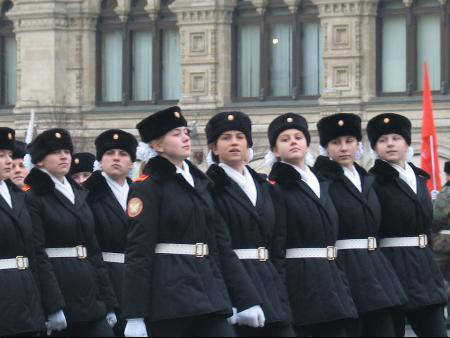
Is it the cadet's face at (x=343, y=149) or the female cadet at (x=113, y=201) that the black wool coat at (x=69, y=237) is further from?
the cadet's face at (x=343, y=149)

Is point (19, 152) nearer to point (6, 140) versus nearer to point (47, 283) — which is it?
point (6, 140)

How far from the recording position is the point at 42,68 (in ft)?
126

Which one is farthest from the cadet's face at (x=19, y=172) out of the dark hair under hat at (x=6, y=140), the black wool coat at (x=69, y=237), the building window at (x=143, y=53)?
the building window at (x=143, y=53)

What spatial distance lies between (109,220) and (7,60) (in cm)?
2657

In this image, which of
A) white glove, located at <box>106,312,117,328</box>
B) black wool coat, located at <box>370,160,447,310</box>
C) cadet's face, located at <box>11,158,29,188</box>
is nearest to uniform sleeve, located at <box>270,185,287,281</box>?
black wool coat, located at <box>370,160,447,310</box>

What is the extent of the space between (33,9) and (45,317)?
27.2 m

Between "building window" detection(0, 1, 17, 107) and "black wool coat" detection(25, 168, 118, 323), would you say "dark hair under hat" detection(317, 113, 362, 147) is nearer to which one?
"black wool coat" detection(25, 168, 118, 323)

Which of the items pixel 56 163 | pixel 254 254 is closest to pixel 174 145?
pixel 254 254

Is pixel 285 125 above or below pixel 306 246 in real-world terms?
above

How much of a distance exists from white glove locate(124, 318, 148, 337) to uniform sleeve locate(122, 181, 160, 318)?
3 cm

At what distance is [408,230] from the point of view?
1267 cm

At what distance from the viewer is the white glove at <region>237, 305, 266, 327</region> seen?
10930 mm

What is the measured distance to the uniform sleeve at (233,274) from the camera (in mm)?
10992

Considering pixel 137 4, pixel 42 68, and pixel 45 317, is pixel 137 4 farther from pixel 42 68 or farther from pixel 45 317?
pixel 45 317
